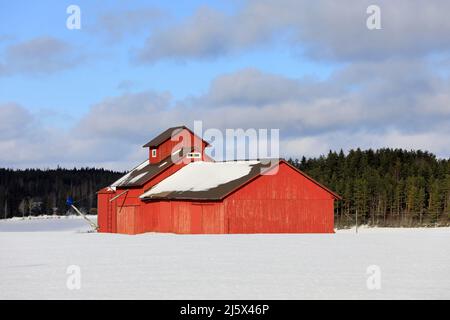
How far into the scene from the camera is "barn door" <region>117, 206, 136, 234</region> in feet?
198

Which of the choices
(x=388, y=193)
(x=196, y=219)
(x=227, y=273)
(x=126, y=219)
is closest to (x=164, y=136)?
(x=126, y=219)

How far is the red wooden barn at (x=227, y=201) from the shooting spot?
54188mm

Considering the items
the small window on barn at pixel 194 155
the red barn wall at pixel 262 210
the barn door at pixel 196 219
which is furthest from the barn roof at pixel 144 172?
the barn door at pixel 196 219

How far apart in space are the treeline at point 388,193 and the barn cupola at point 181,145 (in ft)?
145

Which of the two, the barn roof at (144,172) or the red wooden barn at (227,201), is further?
the barn roof at (144,172)

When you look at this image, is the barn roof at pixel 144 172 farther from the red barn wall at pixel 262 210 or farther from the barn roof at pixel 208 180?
the red barn wall at pixel 262 210

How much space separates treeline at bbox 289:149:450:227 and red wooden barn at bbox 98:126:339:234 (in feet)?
162

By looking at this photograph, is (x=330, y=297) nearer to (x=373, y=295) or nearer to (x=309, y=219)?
(x=373, y=295)

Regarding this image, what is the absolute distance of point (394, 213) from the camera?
12938 centimetres

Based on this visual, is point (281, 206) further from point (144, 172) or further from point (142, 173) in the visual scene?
point (142, 173)

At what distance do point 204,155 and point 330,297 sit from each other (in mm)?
49379

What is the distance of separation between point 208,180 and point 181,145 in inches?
376

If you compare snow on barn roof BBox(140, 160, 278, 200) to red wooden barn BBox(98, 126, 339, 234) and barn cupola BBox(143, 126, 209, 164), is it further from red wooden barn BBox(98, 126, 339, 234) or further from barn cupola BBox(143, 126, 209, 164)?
barn cupola BBox(143, 126, 209, 164)
